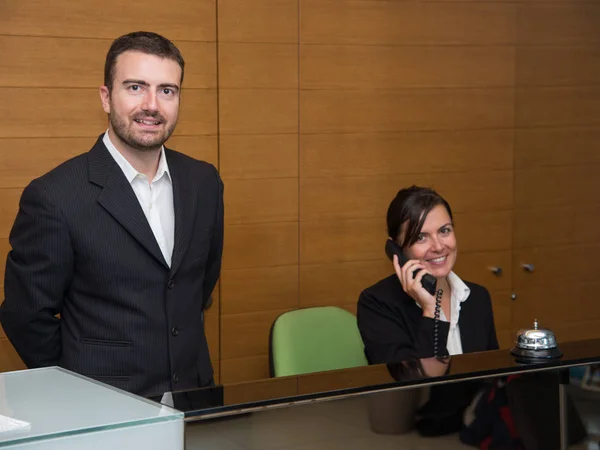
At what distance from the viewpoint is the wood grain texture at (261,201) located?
416 cm

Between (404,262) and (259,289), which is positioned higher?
(404,262)

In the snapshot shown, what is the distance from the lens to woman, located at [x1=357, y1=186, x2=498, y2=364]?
3094 millimetres

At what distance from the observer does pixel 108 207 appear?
8.33 feet

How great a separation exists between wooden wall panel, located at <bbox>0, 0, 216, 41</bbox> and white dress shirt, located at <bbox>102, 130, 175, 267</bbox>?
1.22 m

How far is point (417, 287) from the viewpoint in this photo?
3.16 metres

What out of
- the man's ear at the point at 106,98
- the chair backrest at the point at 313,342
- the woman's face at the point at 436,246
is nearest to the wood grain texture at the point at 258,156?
the chair backrest at the point at 313,342

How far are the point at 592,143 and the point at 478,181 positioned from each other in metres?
0.66

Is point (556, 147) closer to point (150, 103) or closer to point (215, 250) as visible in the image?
point (215, 250)

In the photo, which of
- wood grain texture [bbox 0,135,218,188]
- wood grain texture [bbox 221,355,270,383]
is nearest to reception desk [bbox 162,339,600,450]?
wood grain texture [bbox 0,135,218,188]

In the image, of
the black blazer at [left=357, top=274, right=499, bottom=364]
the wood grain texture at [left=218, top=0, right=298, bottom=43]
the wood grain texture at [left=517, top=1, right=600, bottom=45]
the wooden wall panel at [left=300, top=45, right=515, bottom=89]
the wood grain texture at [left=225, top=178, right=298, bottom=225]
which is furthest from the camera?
the wood grain texture at [left=517, top=1, right=600, bottom=45]

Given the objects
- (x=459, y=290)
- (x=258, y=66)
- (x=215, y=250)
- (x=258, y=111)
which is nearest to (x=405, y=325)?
(x=459, y=290)

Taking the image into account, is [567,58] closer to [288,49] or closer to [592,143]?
[592,143]

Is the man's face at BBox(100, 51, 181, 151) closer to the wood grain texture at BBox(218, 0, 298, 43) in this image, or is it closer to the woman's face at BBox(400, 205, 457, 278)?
the woman's face at BBox(400, 205, 457, 278)

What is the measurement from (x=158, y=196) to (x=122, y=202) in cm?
17
